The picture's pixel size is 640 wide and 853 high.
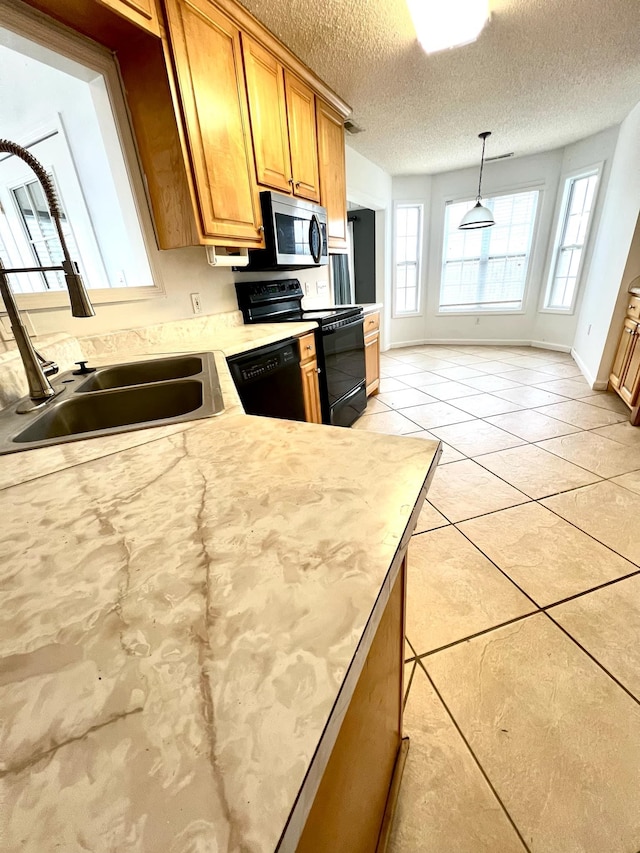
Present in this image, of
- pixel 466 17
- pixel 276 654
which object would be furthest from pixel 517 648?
pixel 466 17

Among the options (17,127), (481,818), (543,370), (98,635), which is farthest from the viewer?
(543,370)

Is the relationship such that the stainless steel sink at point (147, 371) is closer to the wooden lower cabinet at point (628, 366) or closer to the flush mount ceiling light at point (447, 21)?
the flush mount ceiling light at point (447, 21)

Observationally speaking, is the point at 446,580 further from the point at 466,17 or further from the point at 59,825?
the point at 466,17

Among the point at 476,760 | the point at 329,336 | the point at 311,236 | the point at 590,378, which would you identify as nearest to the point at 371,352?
the point at 329,336

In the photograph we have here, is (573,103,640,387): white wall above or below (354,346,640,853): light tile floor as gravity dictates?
above

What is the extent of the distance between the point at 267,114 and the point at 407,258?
3868 millimetres

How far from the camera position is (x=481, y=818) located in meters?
0.81

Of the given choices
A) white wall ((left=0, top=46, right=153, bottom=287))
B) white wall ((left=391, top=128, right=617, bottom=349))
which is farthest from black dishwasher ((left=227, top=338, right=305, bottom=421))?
white wall ((left=391, top=128, right=617, bottom=349))

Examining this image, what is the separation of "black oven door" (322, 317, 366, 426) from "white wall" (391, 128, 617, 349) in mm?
3055

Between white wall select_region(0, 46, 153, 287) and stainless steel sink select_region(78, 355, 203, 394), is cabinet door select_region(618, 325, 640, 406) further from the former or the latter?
white wall select_region(0, 46, 153, 287)

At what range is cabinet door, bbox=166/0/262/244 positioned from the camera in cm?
154

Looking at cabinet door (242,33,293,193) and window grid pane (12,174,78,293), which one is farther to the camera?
window grid pane (12,174,78,293)

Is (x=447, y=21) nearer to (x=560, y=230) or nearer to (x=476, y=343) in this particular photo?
(x=560, y=230)

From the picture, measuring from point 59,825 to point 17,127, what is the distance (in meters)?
3.20
